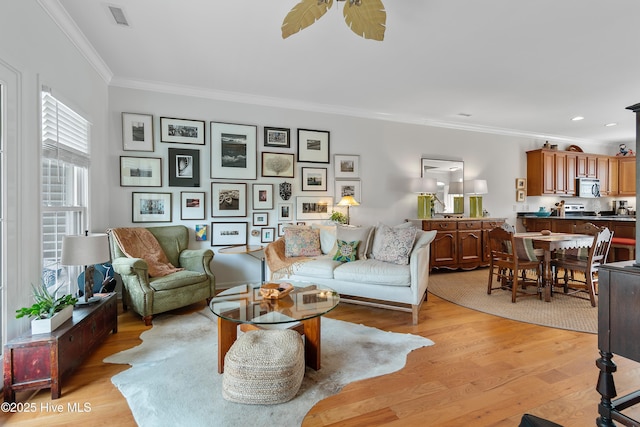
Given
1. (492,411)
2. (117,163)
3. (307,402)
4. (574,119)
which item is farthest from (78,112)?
(574,119)

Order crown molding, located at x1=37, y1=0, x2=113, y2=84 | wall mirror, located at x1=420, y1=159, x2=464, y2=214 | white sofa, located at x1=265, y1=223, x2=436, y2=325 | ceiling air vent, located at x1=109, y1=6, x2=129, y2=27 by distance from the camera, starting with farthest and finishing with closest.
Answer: wall mirror, located at x1=420, y1=159, x2=464, y2=214
white sofa, located at x1=265, y1=223, x2=436, y2=325
ceiling air vent, located at x1=109, y1=6, x2=129, y2=27
crown molding, located at x1=37, y1=0, x2=113, y2=84

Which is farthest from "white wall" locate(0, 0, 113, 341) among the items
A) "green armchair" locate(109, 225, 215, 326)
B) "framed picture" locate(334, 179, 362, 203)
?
"framed picture" locate(334, 179, 362, 203)

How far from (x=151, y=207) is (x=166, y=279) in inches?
50.6

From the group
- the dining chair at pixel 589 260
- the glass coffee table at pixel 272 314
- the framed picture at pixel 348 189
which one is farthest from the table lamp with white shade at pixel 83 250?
the dining chair at pixel 589 260

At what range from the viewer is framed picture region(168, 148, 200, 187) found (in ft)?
14.0

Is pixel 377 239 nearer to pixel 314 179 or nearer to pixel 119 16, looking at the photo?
pixel 314 179

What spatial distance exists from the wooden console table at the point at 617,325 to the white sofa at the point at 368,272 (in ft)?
5.72

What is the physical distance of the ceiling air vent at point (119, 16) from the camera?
8.53 ft

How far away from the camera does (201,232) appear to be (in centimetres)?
441

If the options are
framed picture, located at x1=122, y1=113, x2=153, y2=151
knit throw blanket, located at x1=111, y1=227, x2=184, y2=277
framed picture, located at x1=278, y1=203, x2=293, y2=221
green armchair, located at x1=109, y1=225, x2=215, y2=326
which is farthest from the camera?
framed picture, located at x1=278, y1=203, x2=293, y2=221

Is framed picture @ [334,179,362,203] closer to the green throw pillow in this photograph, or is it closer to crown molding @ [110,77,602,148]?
crown molding @ [110,77,602,148]


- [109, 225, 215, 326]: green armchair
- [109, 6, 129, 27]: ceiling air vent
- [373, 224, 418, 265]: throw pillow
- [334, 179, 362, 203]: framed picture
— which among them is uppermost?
[109, 6, 129, 27]: ceiling air vent

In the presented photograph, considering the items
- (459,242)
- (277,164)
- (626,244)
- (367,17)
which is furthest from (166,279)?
(626,244)

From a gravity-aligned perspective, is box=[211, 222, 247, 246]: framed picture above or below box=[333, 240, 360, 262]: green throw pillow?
above
